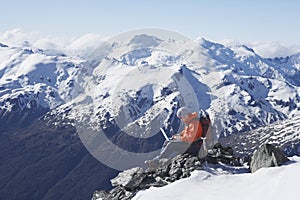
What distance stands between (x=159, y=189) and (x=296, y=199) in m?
8.44

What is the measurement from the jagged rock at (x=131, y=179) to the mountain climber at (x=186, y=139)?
1901 mm

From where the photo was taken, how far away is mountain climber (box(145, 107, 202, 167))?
3231 cm

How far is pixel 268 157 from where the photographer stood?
1073 inches

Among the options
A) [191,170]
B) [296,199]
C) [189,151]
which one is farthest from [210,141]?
[296,199]

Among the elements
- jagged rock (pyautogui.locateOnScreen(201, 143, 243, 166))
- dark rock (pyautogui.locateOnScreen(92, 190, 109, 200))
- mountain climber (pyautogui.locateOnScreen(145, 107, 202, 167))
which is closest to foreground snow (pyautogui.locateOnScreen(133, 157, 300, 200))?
jagged rock (pyautogui.locateOnScreen(201, 143, 243, 166))

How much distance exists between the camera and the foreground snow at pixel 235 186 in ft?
75.1

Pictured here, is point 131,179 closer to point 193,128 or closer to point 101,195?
point 101,195

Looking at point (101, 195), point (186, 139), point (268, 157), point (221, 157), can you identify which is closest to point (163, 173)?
point (186, 139)

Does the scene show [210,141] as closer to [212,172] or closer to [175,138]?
[175,138]

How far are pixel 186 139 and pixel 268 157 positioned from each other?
23.6 ft

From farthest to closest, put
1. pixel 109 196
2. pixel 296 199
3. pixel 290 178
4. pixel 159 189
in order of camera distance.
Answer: pixel 109 196 → pixel 159 189 → pixel 290 178 → pixel 296 199

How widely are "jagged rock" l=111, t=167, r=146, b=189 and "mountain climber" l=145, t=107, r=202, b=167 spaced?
1901 millimetres

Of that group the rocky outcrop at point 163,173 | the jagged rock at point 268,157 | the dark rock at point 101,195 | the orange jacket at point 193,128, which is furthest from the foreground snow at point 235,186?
the dark rock at point 101,195

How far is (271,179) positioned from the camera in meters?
24.8
